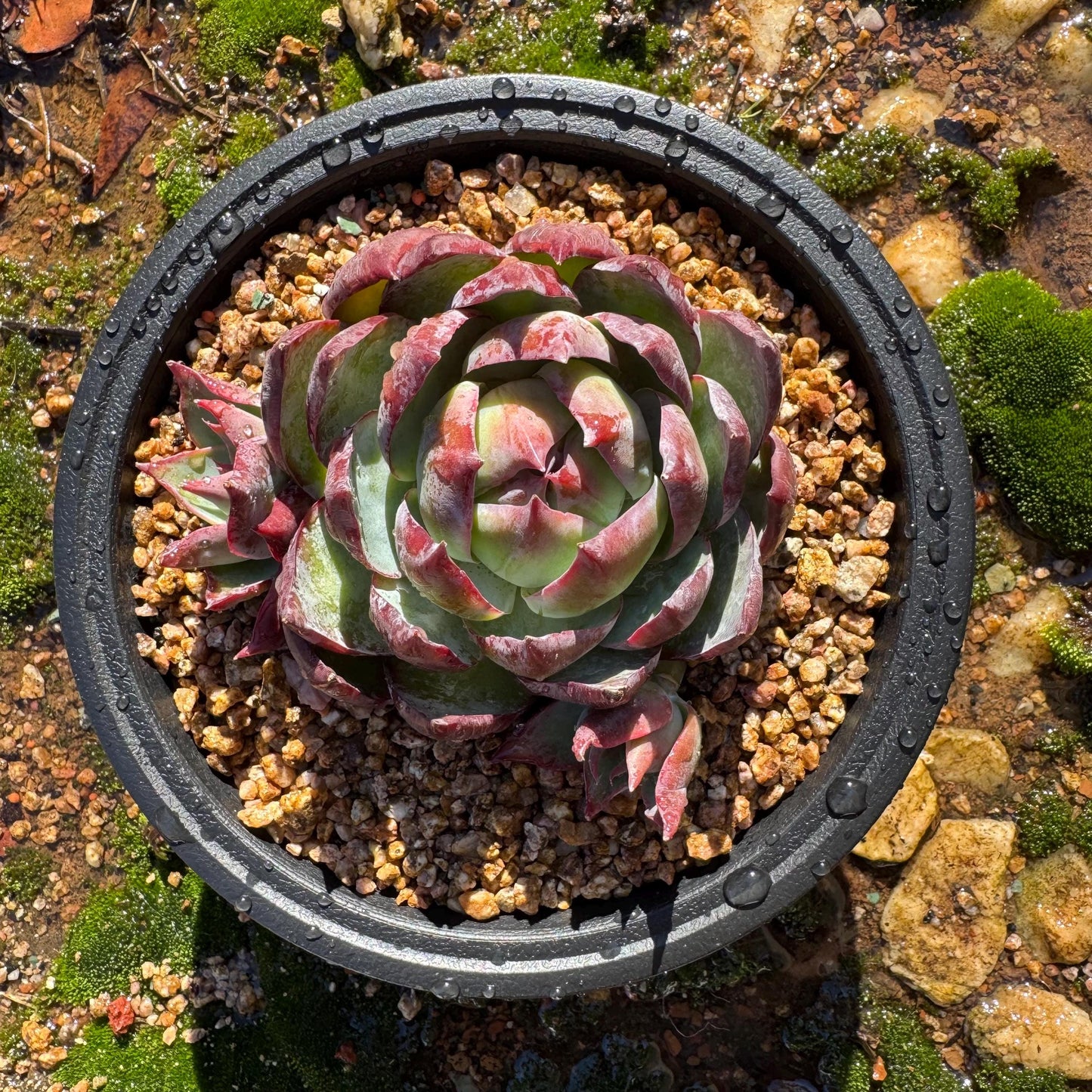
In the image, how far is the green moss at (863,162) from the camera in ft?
8.95

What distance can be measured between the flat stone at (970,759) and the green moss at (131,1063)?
2.25m

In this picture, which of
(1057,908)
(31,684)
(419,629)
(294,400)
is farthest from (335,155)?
(1057,908)

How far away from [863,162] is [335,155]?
148cm

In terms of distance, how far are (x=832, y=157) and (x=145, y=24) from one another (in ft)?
6.47

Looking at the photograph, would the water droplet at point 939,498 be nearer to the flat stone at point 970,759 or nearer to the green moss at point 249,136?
the flat stone at point 970,759

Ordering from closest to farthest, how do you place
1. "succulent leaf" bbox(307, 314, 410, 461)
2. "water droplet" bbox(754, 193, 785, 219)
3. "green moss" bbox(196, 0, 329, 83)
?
1. "succulent leaf" bbox(307, 314, 410, 461)
2. "water droplet" bbox(754, 193, 785, 219)
3. "green moss" bbox(196, 0, 329, 83)

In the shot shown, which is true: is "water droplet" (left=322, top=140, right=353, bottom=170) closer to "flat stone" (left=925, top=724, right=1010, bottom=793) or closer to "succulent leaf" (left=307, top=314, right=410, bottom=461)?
"succulent leaf" (left=307, top=314, right=410, bottom=461)

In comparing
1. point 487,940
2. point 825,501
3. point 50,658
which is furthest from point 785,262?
point 50,658

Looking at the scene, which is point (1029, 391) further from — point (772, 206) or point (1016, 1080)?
point (1016, 1080)

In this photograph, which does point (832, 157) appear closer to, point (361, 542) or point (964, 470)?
point (964, 470)

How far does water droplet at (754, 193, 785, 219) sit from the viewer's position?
6.62 ft

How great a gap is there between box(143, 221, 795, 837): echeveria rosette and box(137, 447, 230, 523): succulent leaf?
0.04m

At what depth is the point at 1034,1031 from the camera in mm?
2693

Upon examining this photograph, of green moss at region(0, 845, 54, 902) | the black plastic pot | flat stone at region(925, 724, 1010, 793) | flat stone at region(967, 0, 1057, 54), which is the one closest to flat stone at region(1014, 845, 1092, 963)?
flat stone at region(925, 724, 1010, 793)
